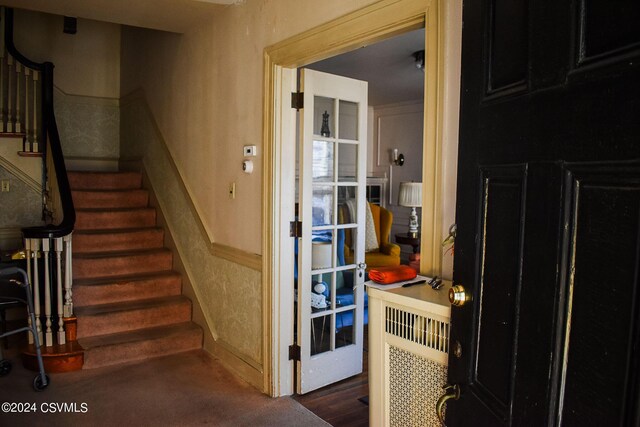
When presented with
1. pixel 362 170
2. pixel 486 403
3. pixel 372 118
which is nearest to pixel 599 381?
pixel 486 403

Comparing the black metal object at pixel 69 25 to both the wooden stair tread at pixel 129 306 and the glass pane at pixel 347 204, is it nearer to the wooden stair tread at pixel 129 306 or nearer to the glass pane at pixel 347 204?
the wooden stair tread at pixel 129 306

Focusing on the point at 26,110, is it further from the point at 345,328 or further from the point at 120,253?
the point at 345,328

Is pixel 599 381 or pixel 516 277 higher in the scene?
pixel 516 277

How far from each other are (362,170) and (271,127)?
2.66ft

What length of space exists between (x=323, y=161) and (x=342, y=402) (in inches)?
60.8

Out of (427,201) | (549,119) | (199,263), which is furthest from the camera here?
(199,263)

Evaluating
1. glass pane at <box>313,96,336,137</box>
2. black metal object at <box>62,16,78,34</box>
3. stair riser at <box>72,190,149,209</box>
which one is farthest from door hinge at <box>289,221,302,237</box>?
black metal object at <box>62,16,78,34</box>

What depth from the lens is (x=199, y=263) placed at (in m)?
4.03

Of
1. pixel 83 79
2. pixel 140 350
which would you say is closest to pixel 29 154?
pixel 83 79

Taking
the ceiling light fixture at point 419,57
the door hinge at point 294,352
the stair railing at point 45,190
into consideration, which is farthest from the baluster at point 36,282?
the ceiling light fixture at point 419,57

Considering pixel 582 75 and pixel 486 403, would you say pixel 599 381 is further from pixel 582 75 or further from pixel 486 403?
pixel 582 75

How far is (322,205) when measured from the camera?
129 inches

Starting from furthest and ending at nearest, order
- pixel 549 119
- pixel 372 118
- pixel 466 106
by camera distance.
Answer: pixel 372 118, pixel 466 106, pixel 549 119

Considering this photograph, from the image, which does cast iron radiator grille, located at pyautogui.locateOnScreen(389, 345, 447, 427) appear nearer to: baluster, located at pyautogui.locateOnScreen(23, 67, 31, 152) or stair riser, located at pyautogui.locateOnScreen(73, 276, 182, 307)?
stair riser, located at pyautogui.locateOnScreen(73, 276, 182, 307)
